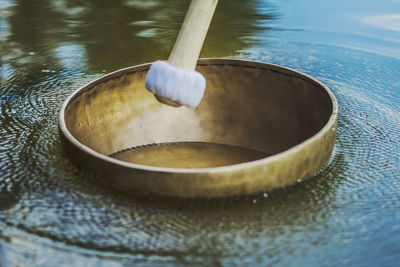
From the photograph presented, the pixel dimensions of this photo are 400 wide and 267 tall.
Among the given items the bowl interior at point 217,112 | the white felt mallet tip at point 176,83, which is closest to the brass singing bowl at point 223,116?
the bowl interior at point 217,112

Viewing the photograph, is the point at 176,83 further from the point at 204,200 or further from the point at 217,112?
the point at 217,112

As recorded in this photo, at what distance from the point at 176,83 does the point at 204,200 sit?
0.77ft

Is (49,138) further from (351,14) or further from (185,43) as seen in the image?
(351,14)

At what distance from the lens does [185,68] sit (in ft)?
3.20

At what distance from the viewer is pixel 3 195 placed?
92 centimetres

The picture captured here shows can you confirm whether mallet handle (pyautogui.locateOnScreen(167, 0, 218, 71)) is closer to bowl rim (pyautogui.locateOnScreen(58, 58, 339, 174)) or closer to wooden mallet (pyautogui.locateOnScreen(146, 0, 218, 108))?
wooden mallet (pyautogui.locateOnScreen(146, 0, 218, 108))

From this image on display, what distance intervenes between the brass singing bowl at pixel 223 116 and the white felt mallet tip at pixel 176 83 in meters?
0.15

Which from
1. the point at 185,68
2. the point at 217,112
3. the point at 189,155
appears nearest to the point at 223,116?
the point at 217,112

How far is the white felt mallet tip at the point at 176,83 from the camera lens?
3.13 ft

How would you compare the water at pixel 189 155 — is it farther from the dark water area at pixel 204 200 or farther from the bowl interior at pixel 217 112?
the dark water area at pixel 204 200

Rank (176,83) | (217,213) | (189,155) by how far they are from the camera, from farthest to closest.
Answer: (189,155) → (176,83) → (217,213)

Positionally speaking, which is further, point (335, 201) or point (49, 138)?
point (49, 138)

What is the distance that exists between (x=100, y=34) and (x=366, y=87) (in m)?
0.91

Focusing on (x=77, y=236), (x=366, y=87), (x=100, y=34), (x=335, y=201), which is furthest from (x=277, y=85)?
(x=100, y=34)
